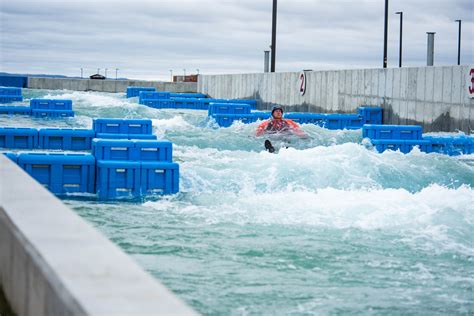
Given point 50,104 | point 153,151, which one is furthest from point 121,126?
point 50,104

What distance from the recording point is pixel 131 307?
2965mm

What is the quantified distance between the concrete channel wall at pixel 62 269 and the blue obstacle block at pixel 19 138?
889 centimetres

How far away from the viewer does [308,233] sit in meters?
8.89

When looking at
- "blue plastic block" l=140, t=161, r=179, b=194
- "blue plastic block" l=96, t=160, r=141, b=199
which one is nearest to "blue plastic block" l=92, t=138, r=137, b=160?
"blue plastic block" l=96, t=160, r=141, b=199

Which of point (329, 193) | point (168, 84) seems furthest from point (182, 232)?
point (168, 84)

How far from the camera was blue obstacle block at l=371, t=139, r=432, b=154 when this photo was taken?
16531 millimetres

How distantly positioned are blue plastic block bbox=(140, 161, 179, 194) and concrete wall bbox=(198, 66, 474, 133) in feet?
31.3

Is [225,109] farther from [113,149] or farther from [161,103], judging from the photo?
[113,149]

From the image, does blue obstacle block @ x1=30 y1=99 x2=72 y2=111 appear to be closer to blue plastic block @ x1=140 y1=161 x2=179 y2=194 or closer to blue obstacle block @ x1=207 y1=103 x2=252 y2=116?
blue obstacle block @ x1=207 y1=103 x2=252 y2=116

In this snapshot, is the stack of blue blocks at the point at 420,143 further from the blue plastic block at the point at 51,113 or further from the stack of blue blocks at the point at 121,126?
the blue plastic block at the point at 51,113

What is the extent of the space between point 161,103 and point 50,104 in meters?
9.73

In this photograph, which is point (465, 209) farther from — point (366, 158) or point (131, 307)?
point (131, 307)

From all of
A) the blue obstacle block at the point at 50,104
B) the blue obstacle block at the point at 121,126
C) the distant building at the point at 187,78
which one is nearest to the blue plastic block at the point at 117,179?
the blue obstacle block at the point at 121,126

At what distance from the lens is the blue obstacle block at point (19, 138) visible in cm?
1424
